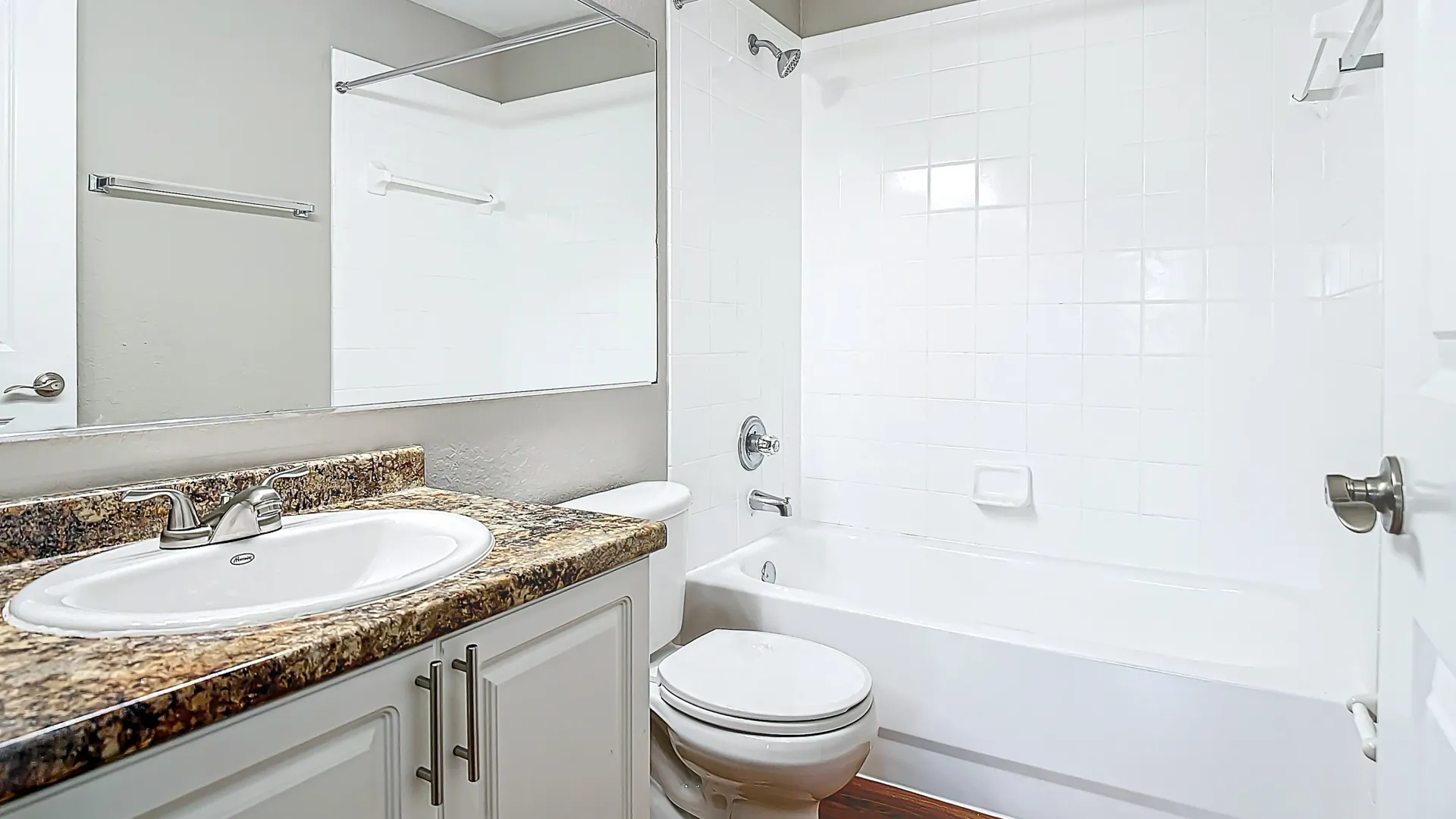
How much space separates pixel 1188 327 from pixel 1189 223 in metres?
0.29

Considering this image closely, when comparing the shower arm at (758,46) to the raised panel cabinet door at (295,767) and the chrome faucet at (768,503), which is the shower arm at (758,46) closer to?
the chrome faucet at (768,503)

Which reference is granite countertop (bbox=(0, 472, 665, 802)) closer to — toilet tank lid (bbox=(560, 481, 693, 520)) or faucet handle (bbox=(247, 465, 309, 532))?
faucet handle (bbox=(247, 465, 309, 532))

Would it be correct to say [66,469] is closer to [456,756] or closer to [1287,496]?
[456,756]

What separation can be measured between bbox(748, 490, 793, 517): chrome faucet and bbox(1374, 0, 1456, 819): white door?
1765 millimetres

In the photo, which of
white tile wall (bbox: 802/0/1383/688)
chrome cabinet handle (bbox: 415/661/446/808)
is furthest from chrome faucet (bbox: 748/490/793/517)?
chrome cabinet handle (bbox: 415/661/446/808)

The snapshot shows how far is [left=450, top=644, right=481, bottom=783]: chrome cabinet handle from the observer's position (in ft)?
2.98

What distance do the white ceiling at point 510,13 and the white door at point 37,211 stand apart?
2.22 feet

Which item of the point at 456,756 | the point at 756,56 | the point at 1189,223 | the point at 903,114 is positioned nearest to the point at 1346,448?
the point at 1189,223

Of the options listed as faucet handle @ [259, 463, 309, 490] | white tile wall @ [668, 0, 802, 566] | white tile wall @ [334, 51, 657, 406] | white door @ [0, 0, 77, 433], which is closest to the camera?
white door @ [0, 0, 77, 433]

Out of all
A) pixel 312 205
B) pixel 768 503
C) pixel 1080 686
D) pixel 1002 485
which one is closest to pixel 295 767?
pixel 312 205

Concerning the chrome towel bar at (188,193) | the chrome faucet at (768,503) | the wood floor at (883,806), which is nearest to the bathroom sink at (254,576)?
the chrome towel bar at (188,193)

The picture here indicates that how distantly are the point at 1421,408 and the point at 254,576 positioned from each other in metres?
1.29

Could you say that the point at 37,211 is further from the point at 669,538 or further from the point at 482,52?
the point at 669,538

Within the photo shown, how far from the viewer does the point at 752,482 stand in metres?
2.70
